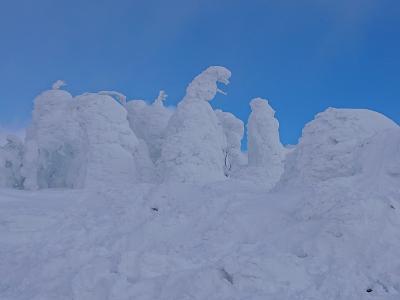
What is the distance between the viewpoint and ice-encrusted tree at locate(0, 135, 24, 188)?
35469mm

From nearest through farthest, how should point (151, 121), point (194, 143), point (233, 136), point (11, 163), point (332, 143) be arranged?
point (332, 143) < point (194, 143) < point (11, 163) < point (151, 121) < point (233, 136)

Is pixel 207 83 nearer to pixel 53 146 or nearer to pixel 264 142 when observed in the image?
pixel 264 142

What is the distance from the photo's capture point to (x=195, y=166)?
97.6 ft

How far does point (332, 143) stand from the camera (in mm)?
15148

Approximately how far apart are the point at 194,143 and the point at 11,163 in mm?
15660

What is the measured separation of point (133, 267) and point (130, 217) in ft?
14.4

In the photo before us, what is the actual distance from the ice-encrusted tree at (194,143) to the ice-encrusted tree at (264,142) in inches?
260

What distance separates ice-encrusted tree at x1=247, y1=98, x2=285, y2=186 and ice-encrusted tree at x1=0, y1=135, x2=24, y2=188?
18.7 m

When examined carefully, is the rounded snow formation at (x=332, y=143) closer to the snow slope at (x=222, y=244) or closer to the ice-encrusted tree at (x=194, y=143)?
the snow slope at (x=222, y=244)

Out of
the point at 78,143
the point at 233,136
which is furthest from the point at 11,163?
the point at 233,136

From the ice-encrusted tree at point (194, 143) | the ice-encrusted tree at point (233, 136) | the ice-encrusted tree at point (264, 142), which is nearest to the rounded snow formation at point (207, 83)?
the ice-encrusted tree at point (194, 143)

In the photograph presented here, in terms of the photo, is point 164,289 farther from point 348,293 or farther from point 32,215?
point 32,215

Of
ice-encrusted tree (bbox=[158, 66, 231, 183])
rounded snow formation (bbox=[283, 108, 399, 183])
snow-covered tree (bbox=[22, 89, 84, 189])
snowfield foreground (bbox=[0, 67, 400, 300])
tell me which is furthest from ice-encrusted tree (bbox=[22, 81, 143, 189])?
rounded snow formation (bbox=[283, 108, 399, 183])

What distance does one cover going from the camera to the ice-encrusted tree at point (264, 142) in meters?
38.6
